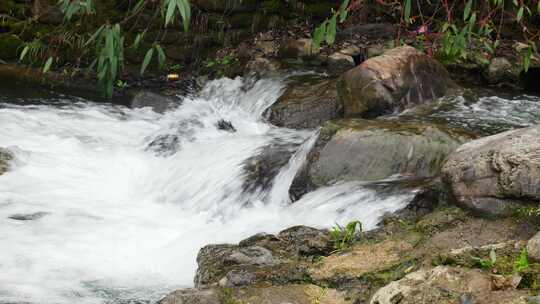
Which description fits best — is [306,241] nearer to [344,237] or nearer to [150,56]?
[344,237]

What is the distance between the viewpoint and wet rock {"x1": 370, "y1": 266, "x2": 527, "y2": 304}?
2.83 meters

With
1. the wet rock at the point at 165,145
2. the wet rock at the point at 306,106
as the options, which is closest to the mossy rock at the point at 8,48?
the wet rock at the point at 165,145

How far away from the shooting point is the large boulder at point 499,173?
13.0 feet

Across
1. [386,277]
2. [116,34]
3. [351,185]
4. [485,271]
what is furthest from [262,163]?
[116,34]

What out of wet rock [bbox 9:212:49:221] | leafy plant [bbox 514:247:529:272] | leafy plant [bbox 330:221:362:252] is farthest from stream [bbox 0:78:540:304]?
leafy plant [bbox 514:247:529:272]

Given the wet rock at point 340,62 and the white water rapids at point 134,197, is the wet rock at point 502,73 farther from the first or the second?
the white water rapids at point 134,197

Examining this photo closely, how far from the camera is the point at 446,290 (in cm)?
295

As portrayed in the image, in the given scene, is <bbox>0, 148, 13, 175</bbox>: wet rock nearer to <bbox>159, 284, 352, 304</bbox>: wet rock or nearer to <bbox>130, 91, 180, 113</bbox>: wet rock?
<bbox>130, 91, 180, 113</bbox>: wet rock

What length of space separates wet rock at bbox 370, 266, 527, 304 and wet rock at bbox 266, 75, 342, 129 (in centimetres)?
502

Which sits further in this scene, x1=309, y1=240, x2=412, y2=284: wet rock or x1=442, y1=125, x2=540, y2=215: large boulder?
x1=442, y1=125, x2=540, y2=215: large boulder

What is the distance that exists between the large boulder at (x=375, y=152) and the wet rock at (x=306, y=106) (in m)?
2.07

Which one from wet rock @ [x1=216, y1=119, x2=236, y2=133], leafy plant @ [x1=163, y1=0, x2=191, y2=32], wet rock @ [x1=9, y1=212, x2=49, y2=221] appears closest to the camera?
leafy plant @ [x1=163, y1=0, x2=191, y2=32]

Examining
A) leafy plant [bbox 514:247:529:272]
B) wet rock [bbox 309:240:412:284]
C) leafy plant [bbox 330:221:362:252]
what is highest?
leafy plant [bbox 514:247:529:272]

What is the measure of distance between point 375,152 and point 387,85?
205 centimetres
